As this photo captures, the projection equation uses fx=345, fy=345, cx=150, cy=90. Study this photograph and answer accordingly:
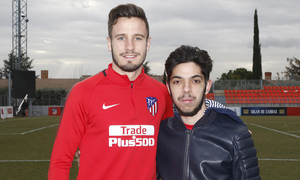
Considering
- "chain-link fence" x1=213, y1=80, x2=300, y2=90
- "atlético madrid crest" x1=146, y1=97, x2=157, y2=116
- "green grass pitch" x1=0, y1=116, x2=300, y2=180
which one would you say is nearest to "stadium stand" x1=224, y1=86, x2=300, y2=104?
"chain-link fence" x1=213, y1=80, x2=300, y2=90

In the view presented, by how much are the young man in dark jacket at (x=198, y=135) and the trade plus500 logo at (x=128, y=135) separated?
0.15 m

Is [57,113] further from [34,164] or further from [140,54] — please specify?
[140,54]

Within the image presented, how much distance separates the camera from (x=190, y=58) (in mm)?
2709

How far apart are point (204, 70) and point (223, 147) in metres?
0.64

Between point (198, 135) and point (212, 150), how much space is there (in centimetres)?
16

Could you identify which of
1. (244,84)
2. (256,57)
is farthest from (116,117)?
(256,57)

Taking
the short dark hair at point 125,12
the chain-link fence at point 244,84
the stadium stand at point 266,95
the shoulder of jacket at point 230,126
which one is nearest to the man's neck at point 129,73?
the short dark hair at point 125,12

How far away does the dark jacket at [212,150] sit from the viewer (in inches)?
94.3

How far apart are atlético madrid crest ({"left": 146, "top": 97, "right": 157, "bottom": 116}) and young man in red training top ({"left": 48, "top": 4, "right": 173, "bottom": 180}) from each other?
0.01 metres

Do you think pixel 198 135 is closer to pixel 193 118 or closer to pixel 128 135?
pixel 193 118

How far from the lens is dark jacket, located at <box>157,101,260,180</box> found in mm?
2396

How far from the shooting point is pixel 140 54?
2.86m

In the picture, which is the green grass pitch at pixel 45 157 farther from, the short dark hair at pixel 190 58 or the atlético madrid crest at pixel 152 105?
the short dark hair at pixel 190 58

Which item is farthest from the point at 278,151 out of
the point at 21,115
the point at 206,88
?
the point at 21,115
